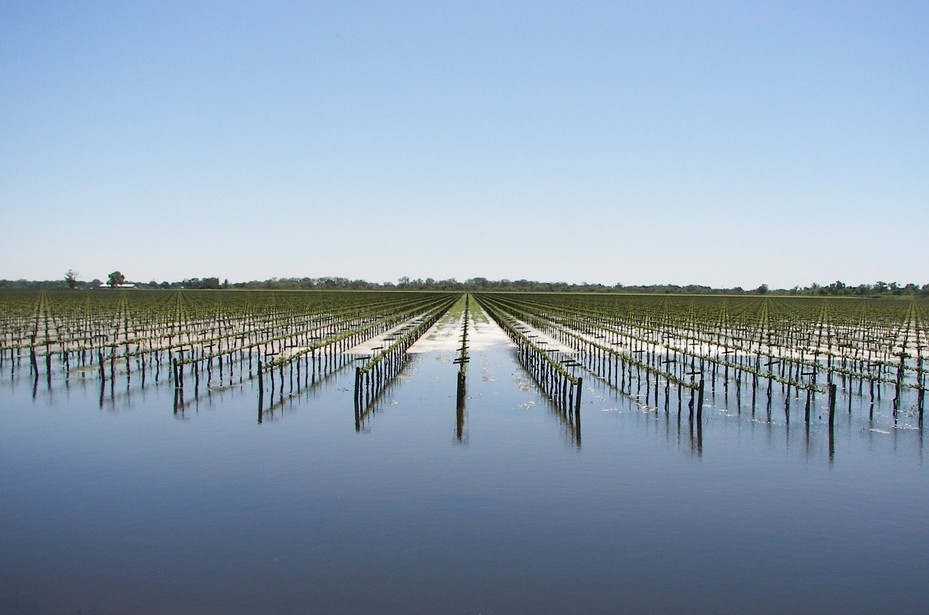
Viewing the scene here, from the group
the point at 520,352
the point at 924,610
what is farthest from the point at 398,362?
the point at 924,610

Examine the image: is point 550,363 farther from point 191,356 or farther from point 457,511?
point 191,356

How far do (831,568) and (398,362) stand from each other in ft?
73.3

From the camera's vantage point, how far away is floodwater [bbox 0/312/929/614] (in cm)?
964

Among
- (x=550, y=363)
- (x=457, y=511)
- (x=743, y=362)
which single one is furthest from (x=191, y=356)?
(x=743, y=362)

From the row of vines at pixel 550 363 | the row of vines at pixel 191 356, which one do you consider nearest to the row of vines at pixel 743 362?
the row of vines at pixel 550 363

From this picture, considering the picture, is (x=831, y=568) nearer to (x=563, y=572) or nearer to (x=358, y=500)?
(x=563, y=572)

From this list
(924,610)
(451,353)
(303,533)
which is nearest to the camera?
(924,610)

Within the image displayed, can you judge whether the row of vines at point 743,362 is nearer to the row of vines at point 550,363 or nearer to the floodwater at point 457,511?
the row of vines at point 550,363

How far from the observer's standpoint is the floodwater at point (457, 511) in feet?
31.6

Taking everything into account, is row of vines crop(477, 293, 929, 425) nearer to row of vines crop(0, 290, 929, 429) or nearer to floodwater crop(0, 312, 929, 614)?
row of vines crop(0, 290, 929, 429)

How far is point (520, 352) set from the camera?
120ft

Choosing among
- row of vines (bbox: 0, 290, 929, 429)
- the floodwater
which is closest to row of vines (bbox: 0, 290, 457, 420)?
row of vines (bbox: 0, 290, 929, 429)

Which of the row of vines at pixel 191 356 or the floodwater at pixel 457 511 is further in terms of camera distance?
the row of vines at pixel 191 356

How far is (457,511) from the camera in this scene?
12609mm
